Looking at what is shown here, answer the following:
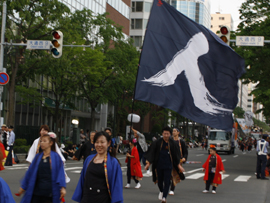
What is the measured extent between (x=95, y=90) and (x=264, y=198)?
26.5 m

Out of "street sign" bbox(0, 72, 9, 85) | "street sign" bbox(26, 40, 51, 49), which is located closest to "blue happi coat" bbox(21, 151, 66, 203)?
"street sign" bbox(26, 40, 51, 49)

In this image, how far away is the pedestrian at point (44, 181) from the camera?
6379mm

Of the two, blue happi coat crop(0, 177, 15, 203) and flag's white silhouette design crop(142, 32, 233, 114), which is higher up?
flag's white silhouette design crop(142, 32, 233, 114)

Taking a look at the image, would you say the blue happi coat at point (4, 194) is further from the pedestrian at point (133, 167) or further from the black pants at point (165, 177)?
the pedestrian at point (133, 167)

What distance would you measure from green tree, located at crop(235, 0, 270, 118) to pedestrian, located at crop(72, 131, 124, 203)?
22.7 metres

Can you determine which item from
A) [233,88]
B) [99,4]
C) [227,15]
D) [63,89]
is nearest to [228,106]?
[233,88]

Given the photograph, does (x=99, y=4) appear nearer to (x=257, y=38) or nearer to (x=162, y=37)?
(x=257, y=38)

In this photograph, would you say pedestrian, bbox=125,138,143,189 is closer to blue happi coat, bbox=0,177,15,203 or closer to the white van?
blue happi coat, bbox=0,177,15,203

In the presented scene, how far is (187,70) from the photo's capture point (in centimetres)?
1164

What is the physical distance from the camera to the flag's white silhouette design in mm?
11376

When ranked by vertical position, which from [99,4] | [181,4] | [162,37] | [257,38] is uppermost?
[181,4]

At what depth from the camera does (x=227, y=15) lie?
196625mm

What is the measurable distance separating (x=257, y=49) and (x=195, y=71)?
1721cm

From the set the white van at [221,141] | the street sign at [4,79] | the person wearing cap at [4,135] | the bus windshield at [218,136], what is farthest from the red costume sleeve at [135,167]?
the bus windshield at [218,136]
